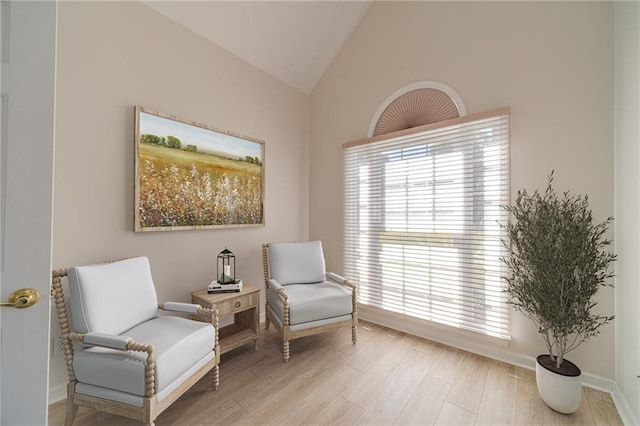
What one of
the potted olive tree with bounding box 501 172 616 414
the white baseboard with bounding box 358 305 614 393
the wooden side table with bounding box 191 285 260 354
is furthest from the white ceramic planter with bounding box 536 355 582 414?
the wooden side table with bounding box 191 285 260 354

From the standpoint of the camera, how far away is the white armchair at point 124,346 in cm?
134

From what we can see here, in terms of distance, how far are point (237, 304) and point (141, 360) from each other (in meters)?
0.92

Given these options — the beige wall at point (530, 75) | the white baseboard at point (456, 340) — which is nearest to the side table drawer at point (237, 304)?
the white baseboard at point (456, 340)

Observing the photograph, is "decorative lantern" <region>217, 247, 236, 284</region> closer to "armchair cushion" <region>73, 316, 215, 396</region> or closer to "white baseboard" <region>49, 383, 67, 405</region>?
"armchair cushion" <region>73, 316, 215, 396</region>

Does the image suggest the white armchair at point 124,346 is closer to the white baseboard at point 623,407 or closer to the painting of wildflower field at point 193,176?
the painting of wildflower field at point 193,176

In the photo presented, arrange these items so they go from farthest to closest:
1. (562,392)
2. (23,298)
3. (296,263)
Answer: (296,263)
(562,392)
(23,298)

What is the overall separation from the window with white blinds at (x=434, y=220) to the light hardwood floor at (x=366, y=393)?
454 mm

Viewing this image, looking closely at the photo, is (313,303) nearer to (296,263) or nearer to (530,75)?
(296,263)

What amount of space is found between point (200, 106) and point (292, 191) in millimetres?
1462

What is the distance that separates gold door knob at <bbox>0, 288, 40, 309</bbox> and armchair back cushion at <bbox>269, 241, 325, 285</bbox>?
77.0 inches

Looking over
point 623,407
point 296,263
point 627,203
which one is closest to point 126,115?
point 296,263

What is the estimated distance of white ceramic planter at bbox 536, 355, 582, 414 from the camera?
1.60 metres

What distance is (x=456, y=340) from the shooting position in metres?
2.47

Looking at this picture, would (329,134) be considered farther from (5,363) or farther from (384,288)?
(5,363)
